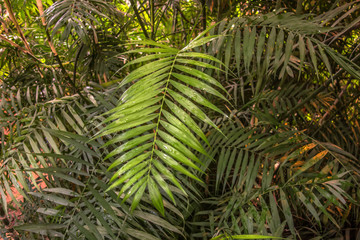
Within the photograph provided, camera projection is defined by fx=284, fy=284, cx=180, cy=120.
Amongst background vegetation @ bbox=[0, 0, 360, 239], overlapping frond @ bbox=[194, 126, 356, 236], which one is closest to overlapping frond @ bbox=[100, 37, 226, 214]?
background vegetation @ bbox=[0, 0, 360, 239]

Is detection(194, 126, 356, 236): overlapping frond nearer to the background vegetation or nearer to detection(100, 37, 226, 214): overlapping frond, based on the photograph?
the background vegetation

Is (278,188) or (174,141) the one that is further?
(278,188)

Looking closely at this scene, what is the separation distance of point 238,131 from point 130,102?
1.39ft

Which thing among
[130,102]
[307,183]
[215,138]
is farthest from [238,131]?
[130,102]

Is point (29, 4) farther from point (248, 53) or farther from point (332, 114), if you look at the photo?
point (332, 114)

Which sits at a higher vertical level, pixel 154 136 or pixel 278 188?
pixel 154 136

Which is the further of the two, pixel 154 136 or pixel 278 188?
pixel 278 188

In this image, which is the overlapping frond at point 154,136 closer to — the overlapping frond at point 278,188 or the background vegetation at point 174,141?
the background vegetation at point 174,141

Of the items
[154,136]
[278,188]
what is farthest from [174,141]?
[278,188]

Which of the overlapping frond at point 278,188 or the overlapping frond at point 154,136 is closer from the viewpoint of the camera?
the overlapping frond at point 154,136

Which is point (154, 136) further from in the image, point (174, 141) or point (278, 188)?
point (278, 188)

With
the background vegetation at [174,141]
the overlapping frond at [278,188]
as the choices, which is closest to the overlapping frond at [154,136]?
the background vegetation at [174,141]

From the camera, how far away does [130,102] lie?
417 mm

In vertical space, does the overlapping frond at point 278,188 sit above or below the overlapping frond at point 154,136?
below
